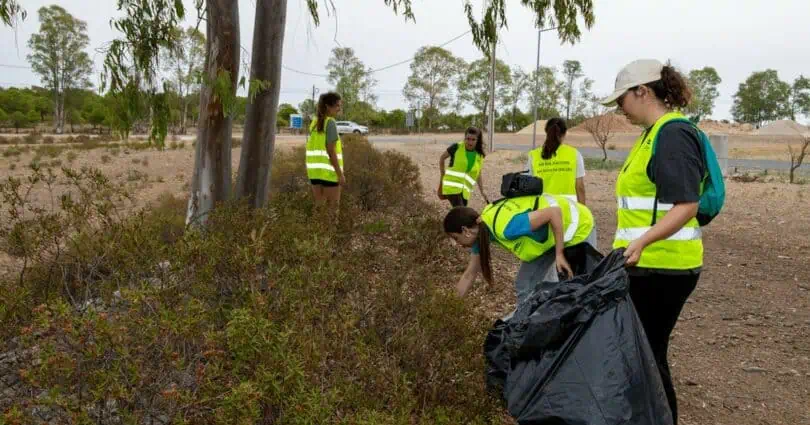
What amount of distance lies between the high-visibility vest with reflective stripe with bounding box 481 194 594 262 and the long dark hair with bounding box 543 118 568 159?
1.49 meters

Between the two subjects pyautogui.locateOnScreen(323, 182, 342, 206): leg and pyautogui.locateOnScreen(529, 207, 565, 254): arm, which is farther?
pyautogui.locateOnScreen(323, 182, 342, 206): leg

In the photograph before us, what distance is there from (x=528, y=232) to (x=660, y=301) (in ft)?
2.55

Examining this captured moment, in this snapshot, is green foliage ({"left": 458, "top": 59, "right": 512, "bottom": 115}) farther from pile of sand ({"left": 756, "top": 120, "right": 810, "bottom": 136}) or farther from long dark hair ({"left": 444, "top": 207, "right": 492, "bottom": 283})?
long dark hair ({"left": 444, "top": 207, "right": 492, "bottom": 283})

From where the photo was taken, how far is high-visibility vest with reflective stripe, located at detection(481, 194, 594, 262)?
321 centimetres

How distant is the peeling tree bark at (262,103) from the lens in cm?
558

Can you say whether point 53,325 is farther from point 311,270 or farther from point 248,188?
point 248,188

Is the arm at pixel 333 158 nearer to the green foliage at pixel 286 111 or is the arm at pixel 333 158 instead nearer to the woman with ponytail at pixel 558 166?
the woman with ponytail at pixel 558 166

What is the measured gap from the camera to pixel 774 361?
4.16 meters

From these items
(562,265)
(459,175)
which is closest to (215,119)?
(459,175)

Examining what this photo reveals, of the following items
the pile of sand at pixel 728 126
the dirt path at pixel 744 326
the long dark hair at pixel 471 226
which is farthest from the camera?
the pile of sand at pixel 728 126

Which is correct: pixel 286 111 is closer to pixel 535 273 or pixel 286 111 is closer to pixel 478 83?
pixel 478 83

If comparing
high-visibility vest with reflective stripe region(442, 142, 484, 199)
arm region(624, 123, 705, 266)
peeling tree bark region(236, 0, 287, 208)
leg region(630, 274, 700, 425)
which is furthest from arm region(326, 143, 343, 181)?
arm region(624, 123, 705, 266)

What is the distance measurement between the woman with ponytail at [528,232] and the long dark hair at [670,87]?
0.81 metres

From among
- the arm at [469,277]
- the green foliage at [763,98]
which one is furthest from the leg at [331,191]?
the green foliage at [763,98]
